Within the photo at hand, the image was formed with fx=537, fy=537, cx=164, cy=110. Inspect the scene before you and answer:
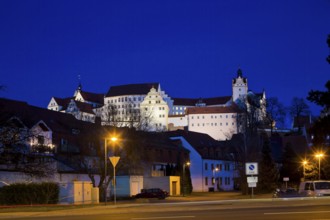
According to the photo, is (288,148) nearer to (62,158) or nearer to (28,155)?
(62,158)

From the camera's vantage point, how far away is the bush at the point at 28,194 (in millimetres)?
44438

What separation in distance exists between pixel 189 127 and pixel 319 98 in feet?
547

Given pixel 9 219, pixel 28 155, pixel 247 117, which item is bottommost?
pixel 9 219

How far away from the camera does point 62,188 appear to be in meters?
49.3

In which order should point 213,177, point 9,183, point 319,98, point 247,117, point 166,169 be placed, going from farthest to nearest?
Answer: point 247,117, point 213,177, point 166,169, point 9,183, point 319,98

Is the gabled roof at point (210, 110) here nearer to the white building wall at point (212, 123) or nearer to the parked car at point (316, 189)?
the white building wall at point (212, 123)

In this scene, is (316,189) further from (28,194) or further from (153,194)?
(153,194)

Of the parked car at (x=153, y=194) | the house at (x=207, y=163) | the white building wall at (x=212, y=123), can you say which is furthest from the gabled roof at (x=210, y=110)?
the parked car at (x=153, y=194)

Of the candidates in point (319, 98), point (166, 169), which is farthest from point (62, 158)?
point (319, 98)

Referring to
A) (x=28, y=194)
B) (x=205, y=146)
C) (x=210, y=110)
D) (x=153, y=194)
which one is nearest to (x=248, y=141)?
(x=205, y=146)

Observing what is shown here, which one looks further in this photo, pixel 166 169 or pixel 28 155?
pixel 166 169

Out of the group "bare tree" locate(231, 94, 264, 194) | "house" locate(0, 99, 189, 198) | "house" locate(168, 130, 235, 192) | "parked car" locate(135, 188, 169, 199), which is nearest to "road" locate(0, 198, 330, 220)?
"house" locate(0, 99, 189, 198)

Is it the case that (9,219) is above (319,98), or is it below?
below

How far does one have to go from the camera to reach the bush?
44438mm
